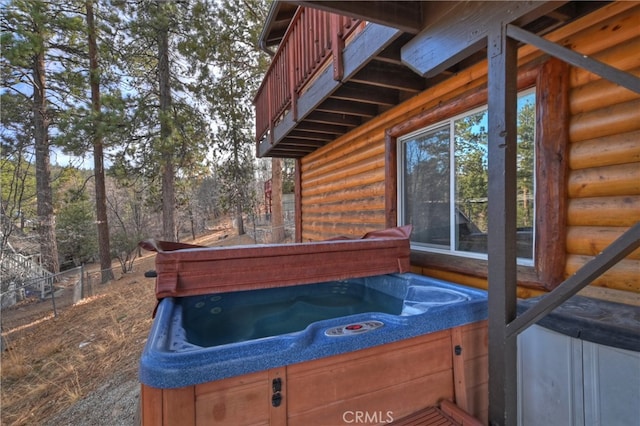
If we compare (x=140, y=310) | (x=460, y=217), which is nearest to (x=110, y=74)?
(x=140, y=310)

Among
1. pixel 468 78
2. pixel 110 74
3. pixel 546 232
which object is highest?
pixel 110 74

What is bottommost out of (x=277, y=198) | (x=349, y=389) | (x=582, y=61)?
(x=349, y=389)

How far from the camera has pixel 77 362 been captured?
4.46 m

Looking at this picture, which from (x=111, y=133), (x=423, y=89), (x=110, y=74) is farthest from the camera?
(x=110, y=74)

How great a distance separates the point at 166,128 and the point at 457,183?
797 cm

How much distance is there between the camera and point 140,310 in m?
6.52

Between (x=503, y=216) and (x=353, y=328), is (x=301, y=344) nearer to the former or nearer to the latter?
(x=353, y=328)

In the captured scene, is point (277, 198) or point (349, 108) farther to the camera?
point (277, 198)

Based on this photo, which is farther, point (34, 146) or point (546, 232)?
point (34, 146)

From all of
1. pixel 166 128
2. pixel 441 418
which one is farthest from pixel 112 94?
pixel 441 418

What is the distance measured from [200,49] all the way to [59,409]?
28.3ft

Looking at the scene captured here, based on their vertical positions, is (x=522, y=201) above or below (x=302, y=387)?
above

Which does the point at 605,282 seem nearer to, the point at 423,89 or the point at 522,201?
the point at 522,201

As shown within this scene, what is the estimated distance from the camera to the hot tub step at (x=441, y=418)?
151 cm
